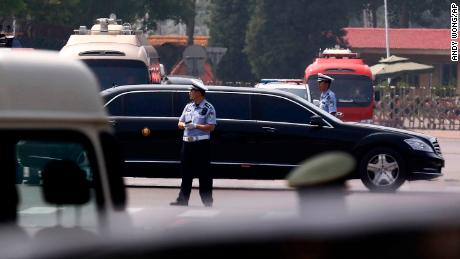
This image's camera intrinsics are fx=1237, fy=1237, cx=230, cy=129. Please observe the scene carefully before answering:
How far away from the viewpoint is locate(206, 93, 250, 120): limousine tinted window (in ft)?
59.2

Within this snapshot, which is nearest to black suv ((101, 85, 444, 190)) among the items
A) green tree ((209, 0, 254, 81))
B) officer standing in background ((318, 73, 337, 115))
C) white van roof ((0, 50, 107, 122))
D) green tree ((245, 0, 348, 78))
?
officer standing in background ((318, 73, 337, 115))

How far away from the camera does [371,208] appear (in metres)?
1.03

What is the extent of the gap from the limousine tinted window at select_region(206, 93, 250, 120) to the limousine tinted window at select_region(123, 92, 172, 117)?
2.03 ft

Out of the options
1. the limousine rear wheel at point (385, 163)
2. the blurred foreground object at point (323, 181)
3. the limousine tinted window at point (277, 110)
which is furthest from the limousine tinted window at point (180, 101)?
the blurred foreground object at point (323, 181)

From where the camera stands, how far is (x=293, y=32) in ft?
238

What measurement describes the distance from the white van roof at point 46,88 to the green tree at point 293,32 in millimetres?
68703

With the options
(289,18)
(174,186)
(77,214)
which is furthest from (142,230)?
(289,18)

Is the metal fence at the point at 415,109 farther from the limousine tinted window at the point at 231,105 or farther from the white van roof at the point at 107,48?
the limousine tinted window at the point at 231,105

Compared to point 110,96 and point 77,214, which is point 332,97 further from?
point 77,214

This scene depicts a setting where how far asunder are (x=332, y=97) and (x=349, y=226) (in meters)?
20.4

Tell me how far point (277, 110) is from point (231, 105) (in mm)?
677

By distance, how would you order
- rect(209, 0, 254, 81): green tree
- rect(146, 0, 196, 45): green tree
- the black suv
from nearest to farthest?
1. the black suv
2. rect(146, 0, 196, 45): green tree
3. rect(209, 0, 254, 81): green tree

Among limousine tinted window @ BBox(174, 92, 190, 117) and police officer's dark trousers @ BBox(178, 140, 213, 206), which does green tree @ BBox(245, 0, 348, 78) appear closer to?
limousine tinted window @ BBox(174, 92, 190, 117)

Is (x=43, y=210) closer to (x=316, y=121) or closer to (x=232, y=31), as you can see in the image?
(x=316, y=121)
